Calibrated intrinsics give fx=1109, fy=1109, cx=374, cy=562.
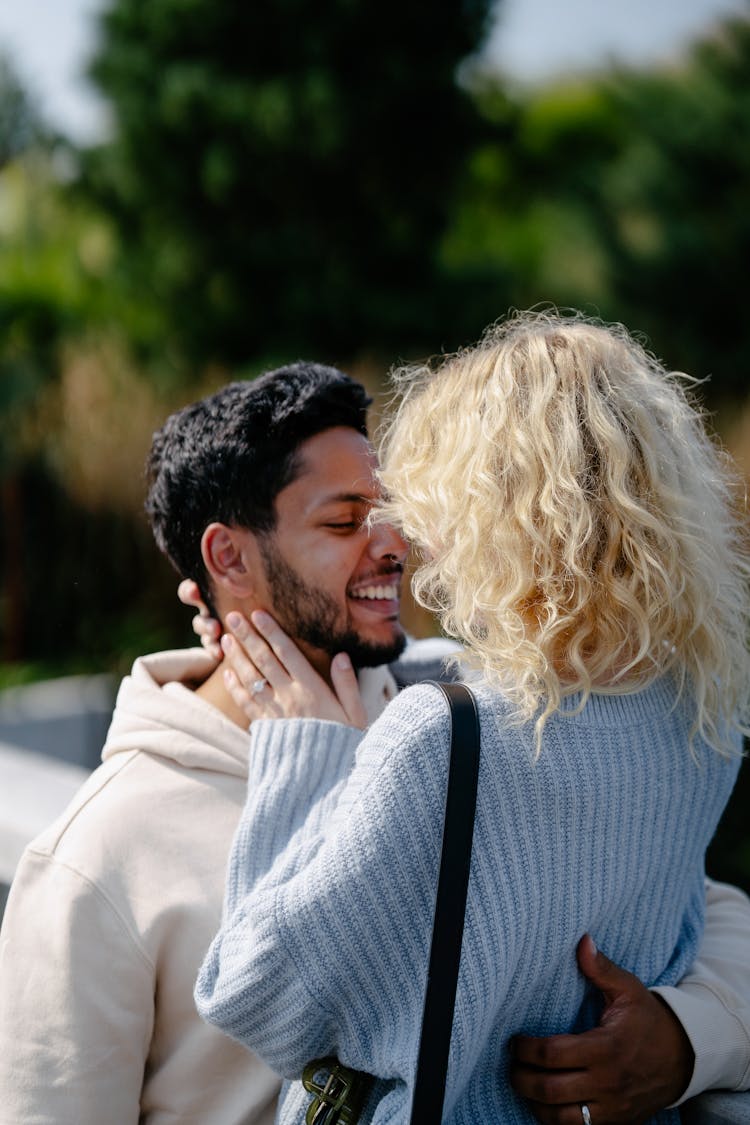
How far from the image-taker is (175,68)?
45.4 ft

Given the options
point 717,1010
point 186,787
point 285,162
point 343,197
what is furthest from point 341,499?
point 343,197

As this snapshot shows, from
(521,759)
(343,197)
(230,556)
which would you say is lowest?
(521,759)

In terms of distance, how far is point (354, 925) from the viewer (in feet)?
4.56

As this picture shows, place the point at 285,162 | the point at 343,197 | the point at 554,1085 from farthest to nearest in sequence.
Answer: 1. the point at 343,197
2. the point at 285,162
3. the point at 554,1085

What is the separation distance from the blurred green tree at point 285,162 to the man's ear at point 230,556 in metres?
12.5

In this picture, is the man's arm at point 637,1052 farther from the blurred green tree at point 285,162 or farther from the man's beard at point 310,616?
the blurred green tree at point 285,162

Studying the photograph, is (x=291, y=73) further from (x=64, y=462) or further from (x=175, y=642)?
(x=175, y=642)

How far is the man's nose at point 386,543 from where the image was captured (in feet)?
6.98

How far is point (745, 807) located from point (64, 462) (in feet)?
21.3

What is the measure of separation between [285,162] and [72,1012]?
1378cm

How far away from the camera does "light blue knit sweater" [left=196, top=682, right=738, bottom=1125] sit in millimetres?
1383

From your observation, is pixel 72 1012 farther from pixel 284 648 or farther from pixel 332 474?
pixel 332 474

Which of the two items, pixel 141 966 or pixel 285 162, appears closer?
pixel 141 966

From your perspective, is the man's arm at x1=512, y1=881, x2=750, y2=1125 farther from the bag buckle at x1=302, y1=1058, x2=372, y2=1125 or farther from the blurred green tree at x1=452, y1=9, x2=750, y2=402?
the blurred green tree at x1=452, y1=9, x2=750, y2=402
